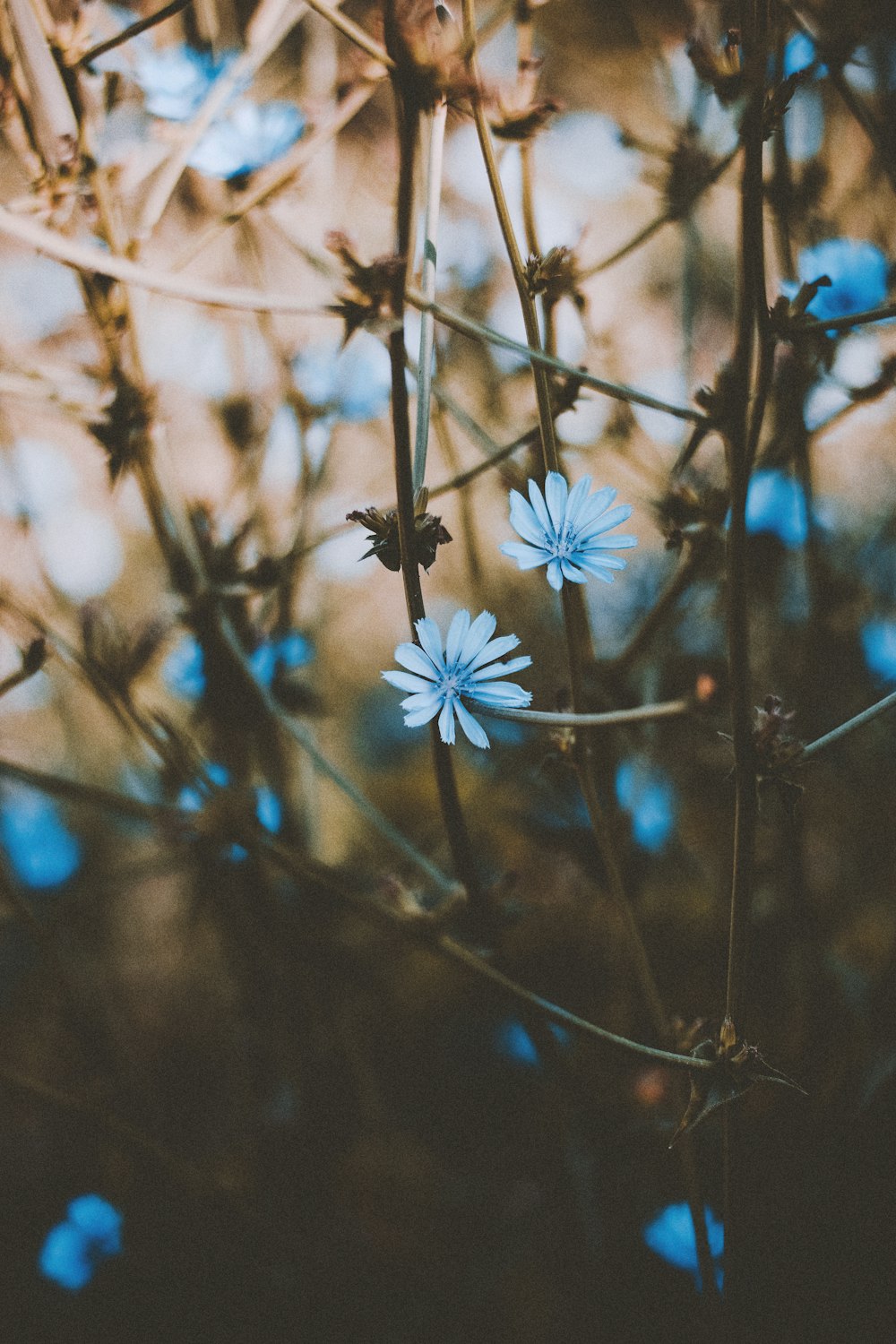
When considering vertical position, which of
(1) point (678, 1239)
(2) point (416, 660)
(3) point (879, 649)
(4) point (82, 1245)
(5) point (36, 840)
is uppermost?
(3) point (879, 649)

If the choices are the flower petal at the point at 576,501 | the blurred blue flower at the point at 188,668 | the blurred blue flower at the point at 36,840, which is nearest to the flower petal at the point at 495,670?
the flower petal at the point at 576,501

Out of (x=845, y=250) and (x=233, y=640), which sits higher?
(x=845, y=250)

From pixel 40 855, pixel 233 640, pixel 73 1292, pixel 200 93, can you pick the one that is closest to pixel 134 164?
pixel 200 93

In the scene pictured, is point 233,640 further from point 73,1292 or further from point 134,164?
point 73,1292

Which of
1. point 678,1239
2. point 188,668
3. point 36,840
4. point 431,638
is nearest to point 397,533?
point 431,638

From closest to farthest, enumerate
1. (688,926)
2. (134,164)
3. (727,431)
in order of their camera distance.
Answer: (727,431) < (134,164) < (688,926)

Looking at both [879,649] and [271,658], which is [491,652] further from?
[879,649]

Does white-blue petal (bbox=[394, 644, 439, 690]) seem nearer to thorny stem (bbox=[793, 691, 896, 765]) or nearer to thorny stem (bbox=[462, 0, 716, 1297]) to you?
thorny stem (bbox=[462, 0, 716, 1297])

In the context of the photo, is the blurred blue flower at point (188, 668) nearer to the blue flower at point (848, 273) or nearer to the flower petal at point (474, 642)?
the flower petal at point (474, 642)
